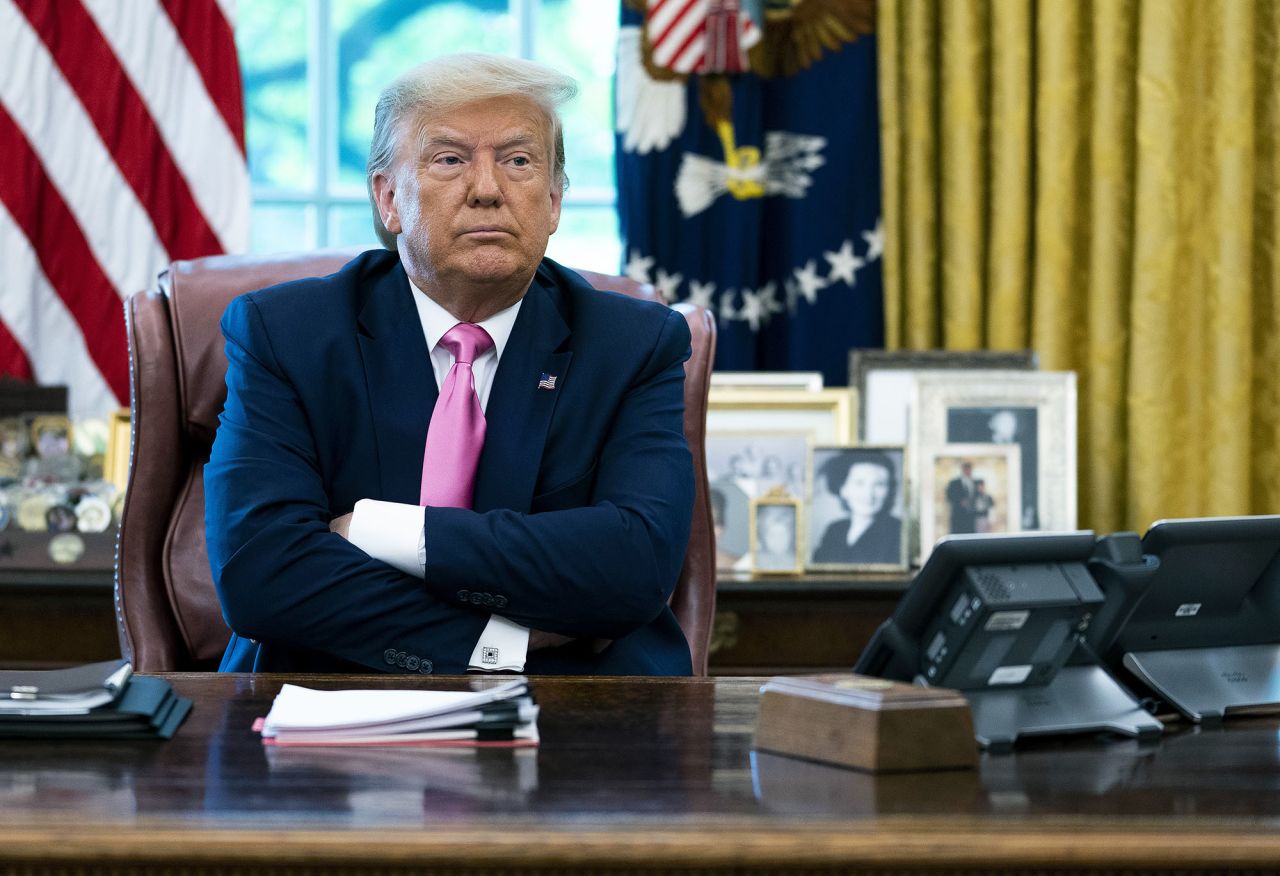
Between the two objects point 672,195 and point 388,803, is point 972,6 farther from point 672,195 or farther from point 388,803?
point 388,803

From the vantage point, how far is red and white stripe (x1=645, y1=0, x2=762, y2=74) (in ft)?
10.2

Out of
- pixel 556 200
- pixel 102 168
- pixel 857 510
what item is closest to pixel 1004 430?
pixel 857 510

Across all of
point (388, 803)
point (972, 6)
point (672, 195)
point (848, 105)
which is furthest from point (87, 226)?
point (388, 803)

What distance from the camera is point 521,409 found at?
1955mm

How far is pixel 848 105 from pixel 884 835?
2514 millimetres

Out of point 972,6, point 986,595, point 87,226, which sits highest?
point 972,6

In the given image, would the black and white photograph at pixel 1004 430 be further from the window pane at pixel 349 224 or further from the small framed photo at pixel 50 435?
the small framed photo at pixel 50 435

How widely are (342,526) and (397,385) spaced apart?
21 centimetres

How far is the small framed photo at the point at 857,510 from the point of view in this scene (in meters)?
2.81

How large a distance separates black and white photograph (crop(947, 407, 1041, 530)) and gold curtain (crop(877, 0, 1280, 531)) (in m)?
0.26

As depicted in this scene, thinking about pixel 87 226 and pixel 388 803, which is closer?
pixel 388 803

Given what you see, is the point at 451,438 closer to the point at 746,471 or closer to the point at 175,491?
the point at 175,491

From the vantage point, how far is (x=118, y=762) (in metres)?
1.15

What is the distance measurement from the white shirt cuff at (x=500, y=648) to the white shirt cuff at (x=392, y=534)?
0.11 m
